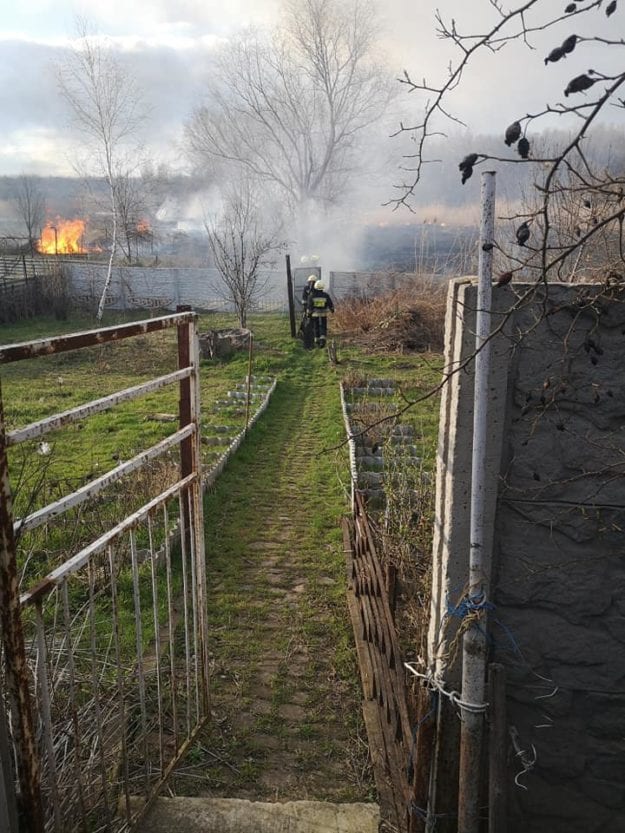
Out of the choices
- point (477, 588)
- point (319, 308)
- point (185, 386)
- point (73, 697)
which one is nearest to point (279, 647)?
point (185, 386)

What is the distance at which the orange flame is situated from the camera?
36.8 m

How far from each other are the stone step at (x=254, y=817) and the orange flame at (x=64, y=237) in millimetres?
37175

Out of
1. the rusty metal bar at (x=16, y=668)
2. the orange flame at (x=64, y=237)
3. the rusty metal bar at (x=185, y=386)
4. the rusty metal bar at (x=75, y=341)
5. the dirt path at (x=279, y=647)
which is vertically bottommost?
the dirt path at (x=279, y=647)

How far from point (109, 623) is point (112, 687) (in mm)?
1075

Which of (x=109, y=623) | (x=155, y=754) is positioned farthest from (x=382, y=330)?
(x=155, y=754)

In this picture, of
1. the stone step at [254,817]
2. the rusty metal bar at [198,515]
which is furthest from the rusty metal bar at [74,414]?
the stone step at [254,817]

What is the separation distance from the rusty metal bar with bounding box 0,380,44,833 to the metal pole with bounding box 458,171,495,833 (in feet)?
4.18

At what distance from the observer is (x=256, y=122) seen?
1410 inches

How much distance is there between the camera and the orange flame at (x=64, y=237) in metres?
36.8

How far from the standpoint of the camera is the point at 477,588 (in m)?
2.02

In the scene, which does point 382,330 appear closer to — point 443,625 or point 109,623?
point 109,623

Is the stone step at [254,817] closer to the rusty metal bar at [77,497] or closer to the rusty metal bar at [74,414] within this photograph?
the rusty metal bar at [77,497]

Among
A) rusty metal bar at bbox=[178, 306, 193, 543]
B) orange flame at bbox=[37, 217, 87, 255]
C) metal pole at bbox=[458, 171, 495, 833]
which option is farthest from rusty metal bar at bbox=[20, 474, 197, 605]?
orange flame at bbox=[37, 217, 87, 255]

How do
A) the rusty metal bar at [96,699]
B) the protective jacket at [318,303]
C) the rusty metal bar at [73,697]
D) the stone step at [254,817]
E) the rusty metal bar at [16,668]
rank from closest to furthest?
the rusty metal bar at [16,668], the rusty metal bar at [73,697], the rusty metal bar at [96,699], the stone step at [254,817], the protective jacket at [318,303]
